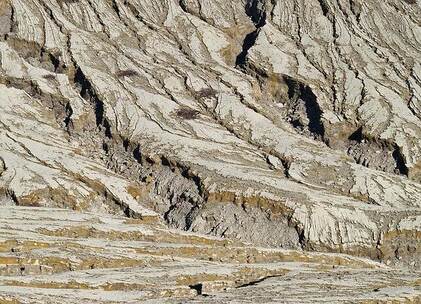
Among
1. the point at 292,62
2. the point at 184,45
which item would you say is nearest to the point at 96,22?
the point at 184,45

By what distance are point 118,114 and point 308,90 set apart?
68.2ft

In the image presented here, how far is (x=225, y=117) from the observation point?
197ft

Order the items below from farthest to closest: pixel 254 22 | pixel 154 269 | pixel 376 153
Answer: pixel 254 22 → pixel 376 153 → pixel 154 269

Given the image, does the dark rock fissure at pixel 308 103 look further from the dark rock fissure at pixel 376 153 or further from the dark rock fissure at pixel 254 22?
the dark rock fissure at pixel 254 22

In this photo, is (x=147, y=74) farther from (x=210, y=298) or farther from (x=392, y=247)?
(x=210, y=298)

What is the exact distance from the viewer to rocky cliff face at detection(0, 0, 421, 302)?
46.2 meters

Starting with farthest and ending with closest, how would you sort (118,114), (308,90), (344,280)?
(308,90) → (118,114) → (344,280)

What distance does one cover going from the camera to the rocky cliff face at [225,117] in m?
46.2

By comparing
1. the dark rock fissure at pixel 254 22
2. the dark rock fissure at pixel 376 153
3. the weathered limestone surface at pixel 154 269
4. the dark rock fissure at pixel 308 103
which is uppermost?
the dark rock fissure at pixel 254 22

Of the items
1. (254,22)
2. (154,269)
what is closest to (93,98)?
(254,22)

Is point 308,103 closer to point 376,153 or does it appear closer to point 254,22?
point 376,153

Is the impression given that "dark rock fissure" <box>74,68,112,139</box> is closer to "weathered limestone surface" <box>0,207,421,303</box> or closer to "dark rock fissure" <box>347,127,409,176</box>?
"weathered limestone surface" <box>0,207,421,303</box>

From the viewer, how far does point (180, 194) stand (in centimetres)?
5000

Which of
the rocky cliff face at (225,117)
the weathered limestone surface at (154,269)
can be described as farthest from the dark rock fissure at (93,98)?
the weathered limestone surface at (154,269)
